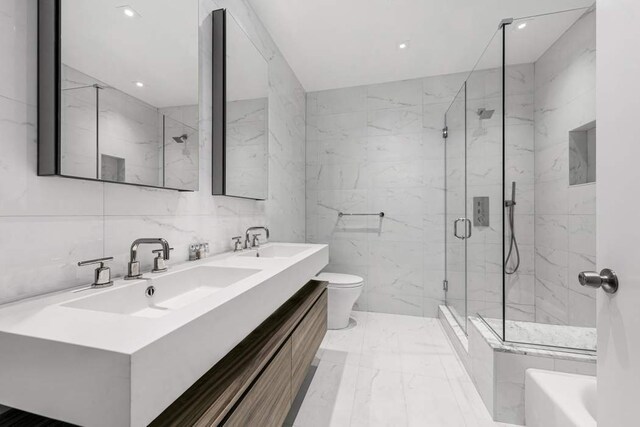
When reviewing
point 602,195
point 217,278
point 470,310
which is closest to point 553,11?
point 602,195

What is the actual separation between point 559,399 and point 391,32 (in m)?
2.50

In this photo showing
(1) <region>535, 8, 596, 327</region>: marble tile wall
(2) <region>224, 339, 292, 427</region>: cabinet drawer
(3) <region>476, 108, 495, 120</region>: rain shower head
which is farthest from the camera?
(3) <region>476, 108, 495, 120</region>: rain shower head

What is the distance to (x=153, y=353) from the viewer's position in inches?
18.7

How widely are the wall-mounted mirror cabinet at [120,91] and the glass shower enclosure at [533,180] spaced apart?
194cm

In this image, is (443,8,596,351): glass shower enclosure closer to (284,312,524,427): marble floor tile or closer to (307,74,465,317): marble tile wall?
(284,312,524,427): marble floor tile

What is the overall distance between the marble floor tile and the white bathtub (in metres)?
0.24

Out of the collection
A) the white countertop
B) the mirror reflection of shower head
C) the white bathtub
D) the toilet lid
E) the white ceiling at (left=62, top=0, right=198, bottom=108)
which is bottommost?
the white bathtub

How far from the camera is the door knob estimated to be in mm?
648

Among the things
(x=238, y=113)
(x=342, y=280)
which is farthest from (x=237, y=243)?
(x=342, y=280)

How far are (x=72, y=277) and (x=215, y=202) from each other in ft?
2.60

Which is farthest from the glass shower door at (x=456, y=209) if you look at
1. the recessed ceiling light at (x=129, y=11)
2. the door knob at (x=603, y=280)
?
the recessed ceiling light at (x=129, y=11)

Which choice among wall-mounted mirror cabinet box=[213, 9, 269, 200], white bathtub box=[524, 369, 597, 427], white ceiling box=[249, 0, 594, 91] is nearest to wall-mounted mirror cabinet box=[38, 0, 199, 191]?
wall-mounted mirror cabinet box=[213, 9, 269, 200]

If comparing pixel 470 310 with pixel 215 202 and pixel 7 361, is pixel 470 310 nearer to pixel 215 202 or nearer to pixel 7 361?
pixel 215 202

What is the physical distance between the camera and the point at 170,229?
1258 mm
